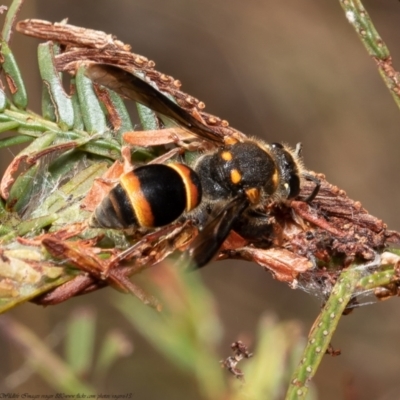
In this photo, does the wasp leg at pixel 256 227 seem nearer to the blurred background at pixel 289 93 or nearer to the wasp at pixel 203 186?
the wasp at pixel 203 186

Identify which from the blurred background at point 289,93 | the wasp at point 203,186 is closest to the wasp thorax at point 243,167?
the wasp at point 203,186

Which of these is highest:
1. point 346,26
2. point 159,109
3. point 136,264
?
point 346,26

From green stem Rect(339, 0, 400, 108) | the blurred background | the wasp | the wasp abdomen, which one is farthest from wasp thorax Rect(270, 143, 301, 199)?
the blurred background

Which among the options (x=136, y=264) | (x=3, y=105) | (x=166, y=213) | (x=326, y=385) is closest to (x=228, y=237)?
(x=166, y=213)

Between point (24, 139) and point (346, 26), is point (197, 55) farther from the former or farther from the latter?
point (24, 139)

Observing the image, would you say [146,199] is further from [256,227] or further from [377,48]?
[377,48]

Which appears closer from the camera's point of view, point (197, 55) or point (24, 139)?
point (24, 139)
